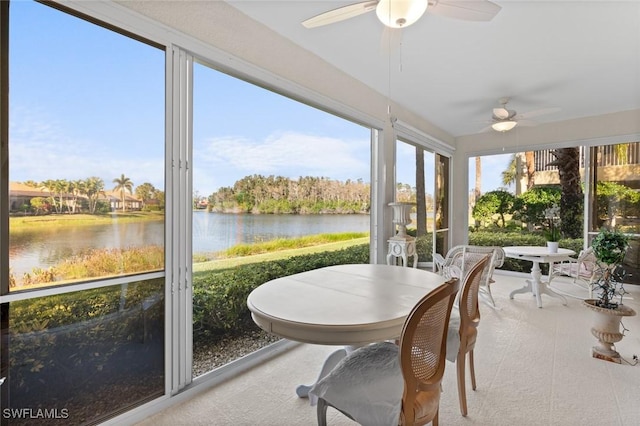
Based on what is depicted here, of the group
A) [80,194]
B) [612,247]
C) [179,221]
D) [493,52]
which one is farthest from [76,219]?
[612,247]

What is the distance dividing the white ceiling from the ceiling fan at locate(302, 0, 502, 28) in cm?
29

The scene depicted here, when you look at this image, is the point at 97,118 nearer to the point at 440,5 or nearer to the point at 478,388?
the point at 440,5

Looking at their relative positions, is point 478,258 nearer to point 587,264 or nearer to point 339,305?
point 587,264

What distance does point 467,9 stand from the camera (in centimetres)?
170

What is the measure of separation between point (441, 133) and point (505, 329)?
12.0ft

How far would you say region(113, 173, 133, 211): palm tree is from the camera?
5.88ft

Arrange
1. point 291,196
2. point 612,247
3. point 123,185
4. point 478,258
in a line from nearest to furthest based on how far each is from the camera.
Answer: point 123,185 → point 612,247 → point 291,196 → point 478,258

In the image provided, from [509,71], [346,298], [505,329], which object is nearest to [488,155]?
[509,71]

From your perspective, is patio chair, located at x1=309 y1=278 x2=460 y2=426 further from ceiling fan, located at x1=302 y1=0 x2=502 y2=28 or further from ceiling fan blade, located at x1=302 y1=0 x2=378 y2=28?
ceiling fan blade, located at x1=302 y1=0 x2=378 y2=28

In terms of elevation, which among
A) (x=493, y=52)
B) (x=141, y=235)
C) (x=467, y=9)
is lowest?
(x=141, y=235)

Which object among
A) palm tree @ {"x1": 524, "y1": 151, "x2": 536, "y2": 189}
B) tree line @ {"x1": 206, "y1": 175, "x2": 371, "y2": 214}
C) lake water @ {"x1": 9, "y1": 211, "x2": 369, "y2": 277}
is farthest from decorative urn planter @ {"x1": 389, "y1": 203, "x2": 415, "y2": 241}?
palm tree @ {"x1": 524, "y1": 151, "x2": 536, "y2": 189}

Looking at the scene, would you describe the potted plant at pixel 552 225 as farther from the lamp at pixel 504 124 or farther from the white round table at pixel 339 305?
the white round table at pixel 339 305

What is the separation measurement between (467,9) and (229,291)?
2.42m

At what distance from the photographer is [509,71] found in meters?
3.31
